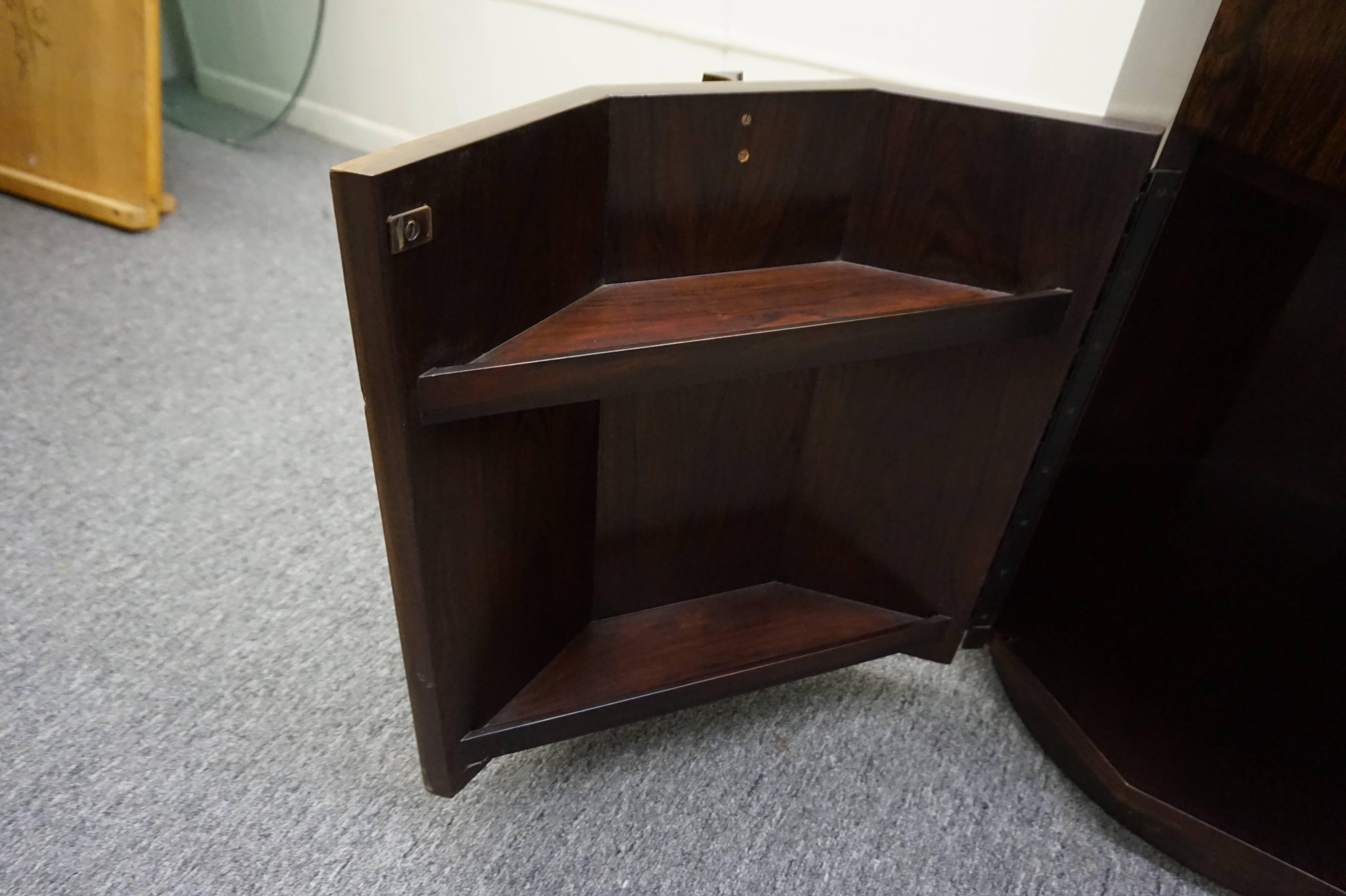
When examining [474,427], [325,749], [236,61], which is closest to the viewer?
[474,427]

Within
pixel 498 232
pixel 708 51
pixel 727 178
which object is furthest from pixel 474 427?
pixel 708 51

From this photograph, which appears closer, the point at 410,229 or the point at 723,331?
the point at 410,229

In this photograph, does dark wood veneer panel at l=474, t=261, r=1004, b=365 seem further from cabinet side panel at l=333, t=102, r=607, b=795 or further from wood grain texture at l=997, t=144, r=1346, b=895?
wood grain texture at l=997, t=144, r=1346, b=895

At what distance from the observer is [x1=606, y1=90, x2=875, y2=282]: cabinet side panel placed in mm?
660

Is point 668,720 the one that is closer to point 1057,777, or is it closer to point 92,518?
point 1057,777

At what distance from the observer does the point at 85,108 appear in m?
1.73

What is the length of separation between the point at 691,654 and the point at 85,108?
170cm

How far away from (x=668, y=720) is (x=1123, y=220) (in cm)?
68

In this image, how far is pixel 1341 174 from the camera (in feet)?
2.04

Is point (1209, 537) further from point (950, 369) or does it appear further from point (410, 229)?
point (410, 229)

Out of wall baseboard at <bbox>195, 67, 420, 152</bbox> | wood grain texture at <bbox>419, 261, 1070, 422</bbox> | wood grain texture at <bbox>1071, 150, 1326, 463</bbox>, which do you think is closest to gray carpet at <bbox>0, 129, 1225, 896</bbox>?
wood grain texture at <bbox>1071, 150, 1326, 463</bbox>

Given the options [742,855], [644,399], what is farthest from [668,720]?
[644,399]

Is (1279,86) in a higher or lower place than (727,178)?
higher

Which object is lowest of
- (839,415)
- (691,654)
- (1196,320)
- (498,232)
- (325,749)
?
(325,749)
